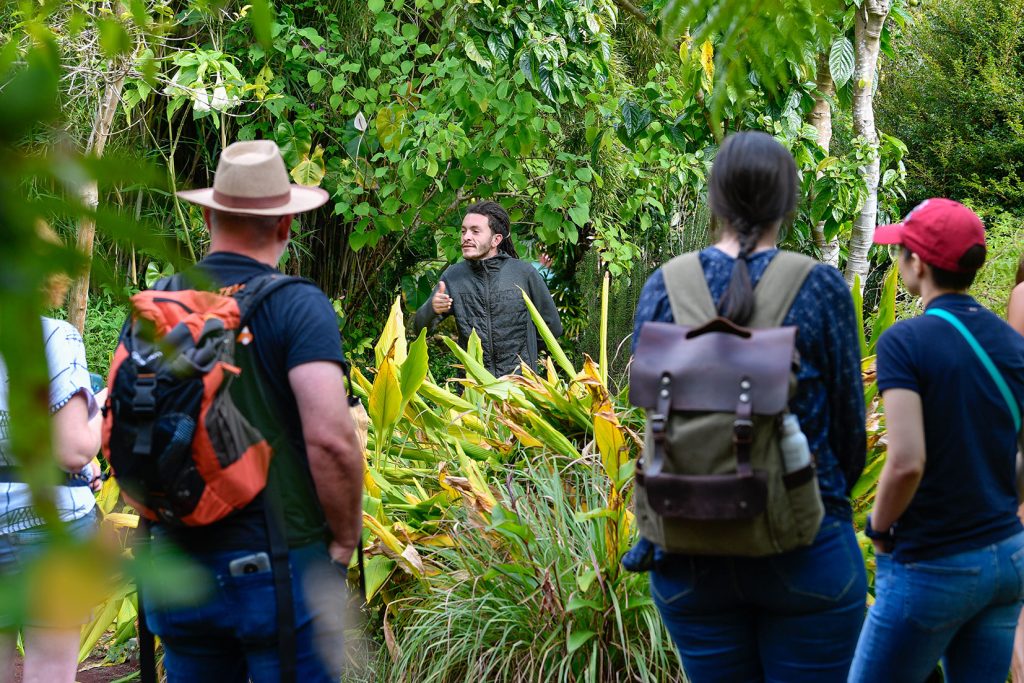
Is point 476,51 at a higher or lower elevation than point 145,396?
higher

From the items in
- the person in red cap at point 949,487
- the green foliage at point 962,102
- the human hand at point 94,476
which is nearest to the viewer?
the person in red cap at point 949,487

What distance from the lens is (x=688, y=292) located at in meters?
2.38

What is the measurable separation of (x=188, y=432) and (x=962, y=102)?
1576 cm

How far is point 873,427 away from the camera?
14.0ft

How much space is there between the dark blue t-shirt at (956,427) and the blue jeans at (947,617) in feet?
0.13

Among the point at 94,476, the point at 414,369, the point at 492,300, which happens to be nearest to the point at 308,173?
the point at 492,300

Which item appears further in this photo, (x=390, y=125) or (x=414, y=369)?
(x=390, y=125)

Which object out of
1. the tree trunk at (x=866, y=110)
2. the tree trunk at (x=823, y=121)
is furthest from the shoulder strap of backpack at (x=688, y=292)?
the tree trunk at (x=823, y=121)

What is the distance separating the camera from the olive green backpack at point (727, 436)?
218cm

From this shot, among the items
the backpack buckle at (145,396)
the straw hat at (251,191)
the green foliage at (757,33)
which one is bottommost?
the backpack buckle at (145,396)

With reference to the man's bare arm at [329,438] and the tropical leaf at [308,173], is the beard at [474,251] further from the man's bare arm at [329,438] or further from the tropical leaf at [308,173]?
the man's bare arm at [329,438]

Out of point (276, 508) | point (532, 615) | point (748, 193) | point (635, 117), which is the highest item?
point (748, 193)

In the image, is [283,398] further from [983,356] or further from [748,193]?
[983,356]

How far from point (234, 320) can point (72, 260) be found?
5.41ft
